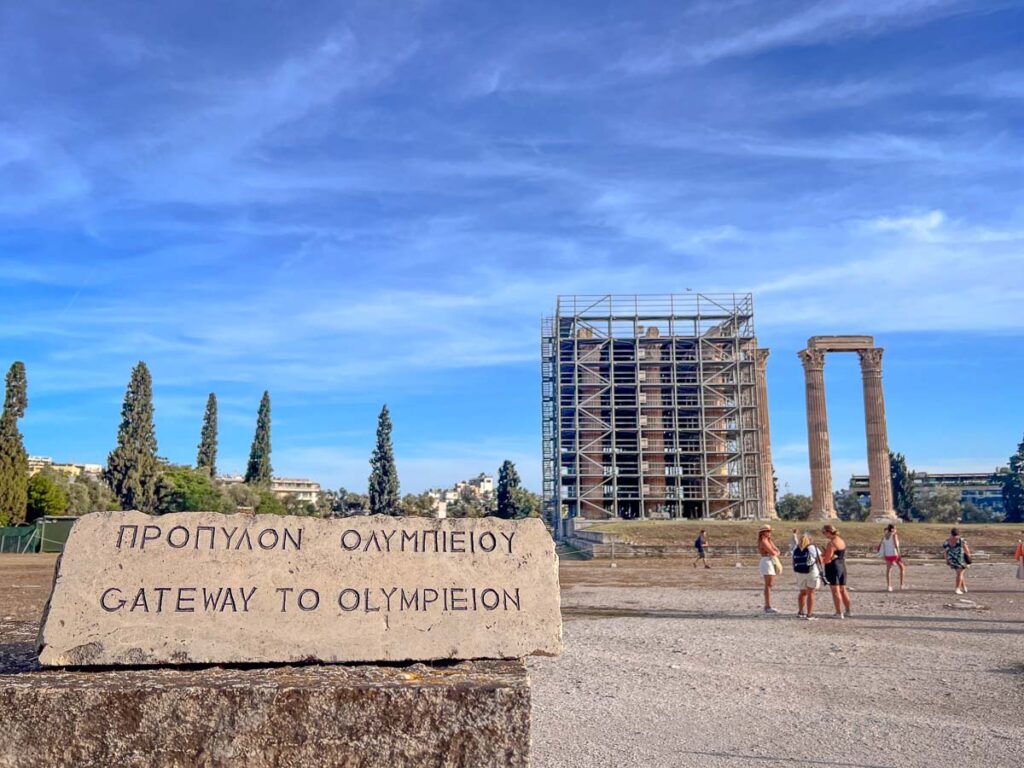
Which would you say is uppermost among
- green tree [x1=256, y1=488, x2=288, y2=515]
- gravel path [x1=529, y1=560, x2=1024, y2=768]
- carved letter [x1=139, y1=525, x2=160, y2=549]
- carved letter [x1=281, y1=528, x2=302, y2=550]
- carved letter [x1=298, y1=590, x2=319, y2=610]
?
green tree [x1=256, y1=488, x2=288, y2=515]

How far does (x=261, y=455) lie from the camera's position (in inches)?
3378

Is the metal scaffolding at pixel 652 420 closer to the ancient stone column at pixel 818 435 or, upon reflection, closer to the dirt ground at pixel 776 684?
the ancient stone column at pixel 818 435

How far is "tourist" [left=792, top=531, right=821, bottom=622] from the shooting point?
1363 cm

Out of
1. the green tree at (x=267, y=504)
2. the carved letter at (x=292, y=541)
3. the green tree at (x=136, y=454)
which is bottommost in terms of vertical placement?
the carved letter at (x=292, y=541)

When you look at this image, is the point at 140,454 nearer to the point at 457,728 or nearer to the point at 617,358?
the point at 617,358

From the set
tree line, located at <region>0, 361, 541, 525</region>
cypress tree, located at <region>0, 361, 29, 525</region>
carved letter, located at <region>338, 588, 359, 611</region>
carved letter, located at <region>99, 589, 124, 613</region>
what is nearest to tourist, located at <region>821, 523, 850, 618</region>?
carved letter, located at <region>338, 588, 359, 611</region>

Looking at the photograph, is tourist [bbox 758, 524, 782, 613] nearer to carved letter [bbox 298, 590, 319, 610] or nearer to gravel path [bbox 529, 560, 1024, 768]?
gravel path [bbox 529, 560, 1024, 768]

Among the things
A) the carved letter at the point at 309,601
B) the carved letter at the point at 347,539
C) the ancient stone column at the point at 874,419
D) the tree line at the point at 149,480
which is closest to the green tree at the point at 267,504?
the tree line at the point at 149,480

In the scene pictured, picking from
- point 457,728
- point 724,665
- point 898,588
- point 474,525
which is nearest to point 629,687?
point 724,665

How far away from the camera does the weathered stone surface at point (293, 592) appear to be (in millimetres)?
4125

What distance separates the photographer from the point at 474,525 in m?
4.70

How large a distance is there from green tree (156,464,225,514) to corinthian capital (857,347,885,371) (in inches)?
1950

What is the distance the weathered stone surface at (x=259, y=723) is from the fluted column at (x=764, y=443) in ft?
204

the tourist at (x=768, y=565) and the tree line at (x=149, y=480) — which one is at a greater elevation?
the tree line at (x=149, y=480)
